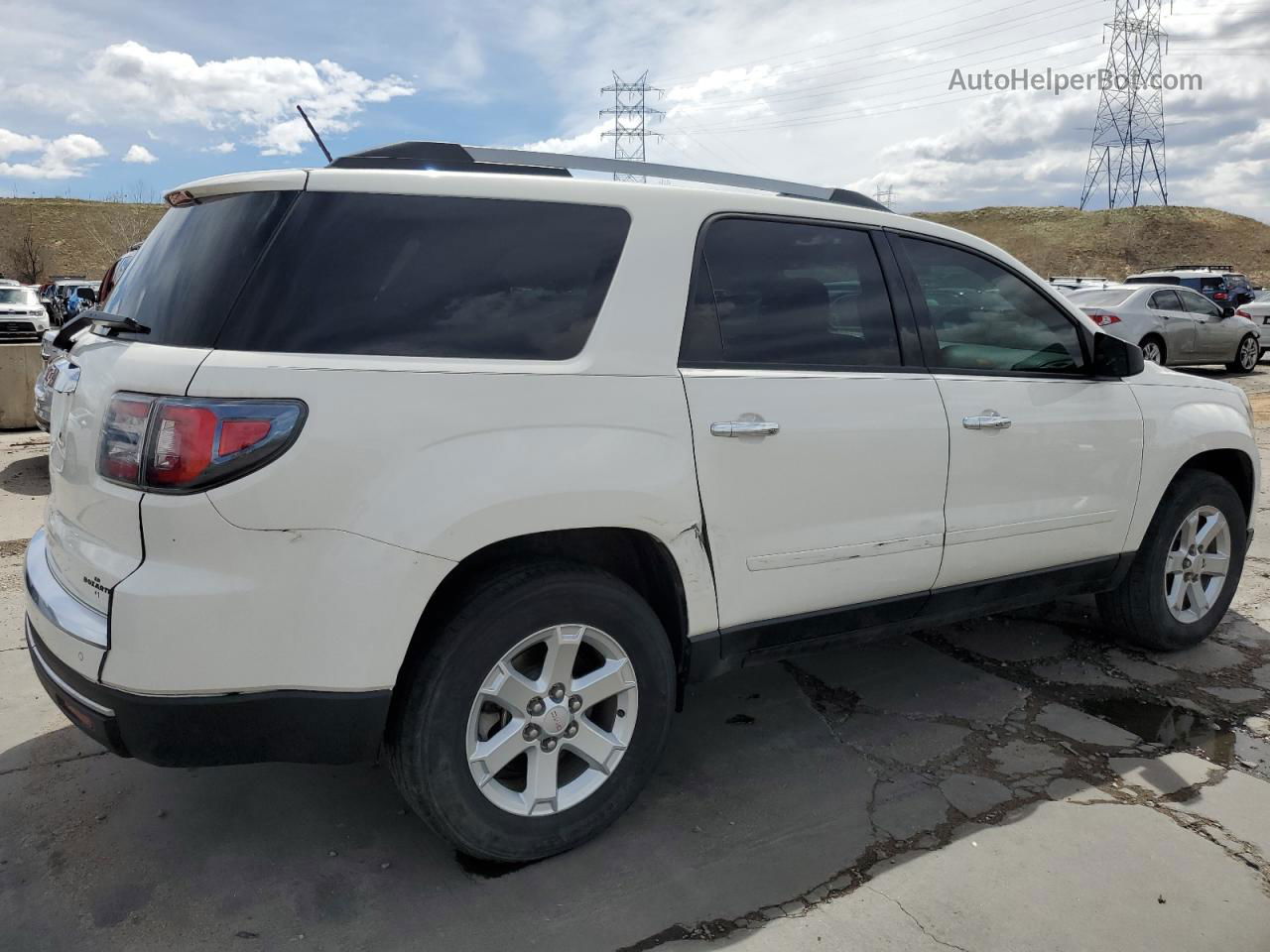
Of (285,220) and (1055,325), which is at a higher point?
(285,220)

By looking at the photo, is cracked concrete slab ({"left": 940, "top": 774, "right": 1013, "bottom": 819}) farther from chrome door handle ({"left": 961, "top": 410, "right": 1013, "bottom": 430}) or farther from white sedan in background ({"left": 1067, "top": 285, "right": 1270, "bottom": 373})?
white sedan in background ({"left": 1067, "top": 285, "right": 1270, "bottom": 373})

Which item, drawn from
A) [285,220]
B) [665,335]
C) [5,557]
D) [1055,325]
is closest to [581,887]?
[665,335]

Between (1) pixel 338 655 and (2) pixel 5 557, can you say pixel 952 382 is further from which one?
A: (2) pixel 5 557

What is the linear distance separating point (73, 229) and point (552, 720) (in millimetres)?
97714

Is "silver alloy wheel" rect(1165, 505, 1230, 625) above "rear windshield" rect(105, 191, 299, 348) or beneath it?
beneath

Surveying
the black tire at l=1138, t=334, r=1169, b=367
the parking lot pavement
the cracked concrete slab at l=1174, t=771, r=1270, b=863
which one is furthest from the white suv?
the black tire at l=1138, t=334, r=1169, b=367

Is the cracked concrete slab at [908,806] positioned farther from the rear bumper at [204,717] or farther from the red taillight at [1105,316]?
the red taillight at [1105,316]

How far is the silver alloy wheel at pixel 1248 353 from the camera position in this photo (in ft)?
57.7

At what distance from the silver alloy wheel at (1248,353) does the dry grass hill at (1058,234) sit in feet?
165

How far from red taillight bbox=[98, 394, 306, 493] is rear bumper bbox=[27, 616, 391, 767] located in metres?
0.52

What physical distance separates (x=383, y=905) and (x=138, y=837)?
85 centimetres

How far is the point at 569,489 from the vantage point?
2510 millimetres

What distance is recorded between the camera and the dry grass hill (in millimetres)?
70688

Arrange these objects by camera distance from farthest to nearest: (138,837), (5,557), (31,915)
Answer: (5,557)
(138,837)
(31,915)
